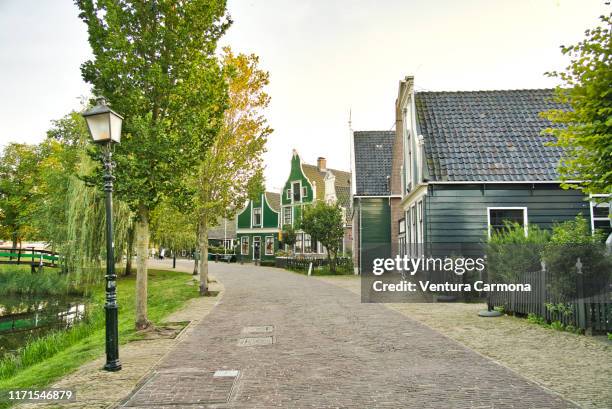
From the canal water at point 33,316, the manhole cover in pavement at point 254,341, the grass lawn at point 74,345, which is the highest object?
the manhole cover in pavement at point 254,341

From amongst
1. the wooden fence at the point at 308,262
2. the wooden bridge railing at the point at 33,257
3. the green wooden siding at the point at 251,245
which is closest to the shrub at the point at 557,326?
the wooden fence at the point at 308,262

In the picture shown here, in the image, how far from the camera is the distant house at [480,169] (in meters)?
16.4

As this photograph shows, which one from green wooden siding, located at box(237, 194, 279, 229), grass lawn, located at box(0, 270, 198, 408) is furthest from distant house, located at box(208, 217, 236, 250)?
grass lawn, located at box(0, 270, 198, 408)

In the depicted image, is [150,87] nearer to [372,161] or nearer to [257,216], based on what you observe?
[372,161]

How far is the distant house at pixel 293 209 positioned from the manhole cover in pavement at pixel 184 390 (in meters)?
31.7

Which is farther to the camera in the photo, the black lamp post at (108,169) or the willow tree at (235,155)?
the willow tree at (235,155)

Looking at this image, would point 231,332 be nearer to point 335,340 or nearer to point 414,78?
point 335,340

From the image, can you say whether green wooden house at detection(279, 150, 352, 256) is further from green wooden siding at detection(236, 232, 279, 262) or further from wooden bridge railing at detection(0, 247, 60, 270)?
wooden bridge railing at detection(0, 247, 60, 270)

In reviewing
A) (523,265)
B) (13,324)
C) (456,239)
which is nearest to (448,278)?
(456,239)

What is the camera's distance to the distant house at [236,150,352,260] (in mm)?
42281

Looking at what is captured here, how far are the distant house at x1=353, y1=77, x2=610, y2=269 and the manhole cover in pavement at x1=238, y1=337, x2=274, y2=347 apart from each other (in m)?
9.02

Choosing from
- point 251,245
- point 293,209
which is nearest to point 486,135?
point 293,209

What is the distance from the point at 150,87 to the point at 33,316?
10.6m

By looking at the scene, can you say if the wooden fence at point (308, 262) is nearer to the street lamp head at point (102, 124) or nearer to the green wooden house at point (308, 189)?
the green wooden house at point (308, 189)
